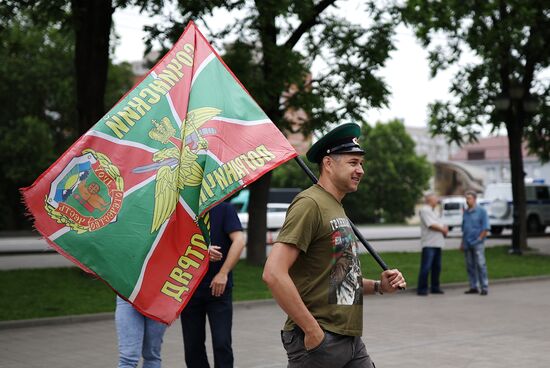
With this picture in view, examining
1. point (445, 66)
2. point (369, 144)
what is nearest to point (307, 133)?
point (445, 66)

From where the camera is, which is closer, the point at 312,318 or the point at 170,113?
the point at 312,318

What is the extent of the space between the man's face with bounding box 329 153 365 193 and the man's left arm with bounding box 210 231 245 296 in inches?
77.8

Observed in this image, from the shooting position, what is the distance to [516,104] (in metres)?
24.7

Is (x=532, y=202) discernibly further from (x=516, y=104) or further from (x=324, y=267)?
(x=324, y=267)

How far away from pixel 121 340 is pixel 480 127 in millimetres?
21726

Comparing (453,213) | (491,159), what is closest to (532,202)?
(453,213)

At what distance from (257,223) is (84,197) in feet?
48.6

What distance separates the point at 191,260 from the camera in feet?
14.6

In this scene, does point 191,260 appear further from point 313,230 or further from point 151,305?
point 313,230

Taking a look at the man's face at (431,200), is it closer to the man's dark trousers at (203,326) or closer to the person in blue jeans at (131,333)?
the man's dark trousers at (203,326)

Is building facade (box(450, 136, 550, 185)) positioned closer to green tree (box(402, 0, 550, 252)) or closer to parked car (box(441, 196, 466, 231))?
parked car (box(441, 196, 466, 231))

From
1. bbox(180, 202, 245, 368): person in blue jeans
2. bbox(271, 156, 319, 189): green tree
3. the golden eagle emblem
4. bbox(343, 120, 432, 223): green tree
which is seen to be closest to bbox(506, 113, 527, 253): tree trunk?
bbox(180, 202, 245, 368): person in blue jeans

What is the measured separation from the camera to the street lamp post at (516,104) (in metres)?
23.5

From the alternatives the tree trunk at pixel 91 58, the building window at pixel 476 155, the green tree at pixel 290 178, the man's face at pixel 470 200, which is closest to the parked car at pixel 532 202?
the man's face at pixel 470 200
